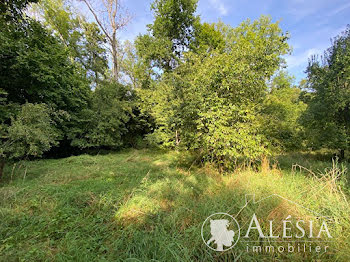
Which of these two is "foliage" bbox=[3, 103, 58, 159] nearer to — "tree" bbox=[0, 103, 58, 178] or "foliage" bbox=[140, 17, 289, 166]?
"tree" bbox=[0, 103, 58, 178]

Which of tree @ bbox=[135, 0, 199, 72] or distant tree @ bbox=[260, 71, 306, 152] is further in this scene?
tree @ bbox=[135, 0, 199, 72]

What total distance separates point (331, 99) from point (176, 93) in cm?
689

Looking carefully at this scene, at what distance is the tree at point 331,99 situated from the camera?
6105 millimetres

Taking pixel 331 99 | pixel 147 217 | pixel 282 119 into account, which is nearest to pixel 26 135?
pixel 147 217

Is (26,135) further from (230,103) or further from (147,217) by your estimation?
(230,103)

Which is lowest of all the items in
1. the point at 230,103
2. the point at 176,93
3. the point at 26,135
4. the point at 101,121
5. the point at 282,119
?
the point at 26,135

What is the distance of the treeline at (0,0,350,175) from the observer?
4191mm

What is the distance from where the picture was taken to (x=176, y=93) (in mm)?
6672

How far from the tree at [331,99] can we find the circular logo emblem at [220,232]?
24.7ft

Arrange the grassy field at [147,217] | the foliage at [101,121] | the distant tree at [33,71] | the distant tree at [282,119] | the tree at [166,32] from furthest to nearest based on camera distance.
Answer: the tree at [166,32], the foliage at [101,121], the distant tree at [33,71], the distant tree at [282,119], the grassy field at [147,217]

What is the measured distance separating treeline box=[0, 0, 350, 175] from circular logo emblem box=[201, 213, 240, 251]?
2.01m

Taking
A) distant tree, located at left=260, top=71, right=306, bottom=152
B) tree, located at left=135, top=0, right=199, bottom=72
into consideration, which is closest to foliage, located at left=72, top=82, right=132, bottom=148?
tree, located at left=135, top=0, right=199, bottom=72

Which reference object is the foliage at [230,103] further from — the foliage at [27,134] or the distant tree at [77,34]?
the distant tree at [77,34]

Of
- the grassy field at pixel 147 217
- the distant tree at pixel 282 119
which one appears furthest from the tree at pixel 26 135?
the distant tree at pixel 282 119
